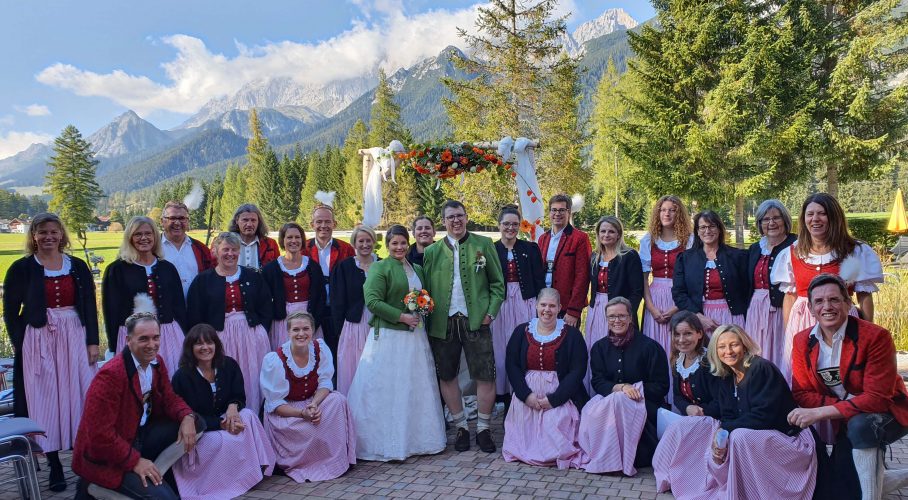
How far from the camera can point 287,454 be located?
474cm

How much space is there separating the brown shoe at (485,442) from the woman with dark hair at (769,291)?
7.75ft

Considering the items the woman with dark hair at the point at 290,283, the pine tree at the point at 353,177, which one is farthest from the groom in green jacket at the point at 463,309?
the pine tree at the point at 353,177

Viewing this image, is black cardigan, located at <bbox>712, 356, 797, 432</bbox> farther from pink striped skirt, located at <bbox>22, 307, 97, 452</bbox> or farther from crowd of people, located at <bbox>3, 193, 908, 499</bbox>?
pink striped skirt, located at <bbox>22, 307, 97, 452</bbox>

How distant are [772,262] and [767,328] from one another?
1.80ft

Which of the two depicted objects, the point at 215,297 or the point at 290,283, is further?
the point at 290,283

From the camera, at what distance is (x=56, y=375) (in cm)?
468

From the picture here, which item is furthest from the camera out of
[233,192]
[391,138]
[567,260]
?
[233,192]

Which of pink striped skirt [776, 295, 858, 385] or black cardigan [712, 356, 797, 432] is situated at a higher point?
pink striped skirt [776, 295, 858, 385]

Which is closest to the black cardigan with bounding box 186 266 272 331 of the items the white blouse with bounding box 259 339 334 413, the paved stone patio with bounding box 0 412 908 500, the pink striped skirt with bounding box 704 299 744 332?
the white blouse with bounding box 259 339 334 413

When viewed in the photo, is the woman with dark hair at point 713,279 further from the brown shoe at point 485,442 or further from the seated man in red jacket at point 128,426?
the seated man in red jacket at point 128,426

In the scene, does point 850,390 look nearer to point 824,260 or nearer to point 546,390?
point 824,260

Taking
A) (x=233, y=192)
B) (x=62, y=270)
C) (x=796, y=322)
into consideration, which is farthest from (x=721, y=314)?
(x=233, y=192)

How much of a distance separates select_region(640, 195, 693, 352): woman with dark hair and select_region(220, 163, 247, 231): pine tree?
73.7 metres

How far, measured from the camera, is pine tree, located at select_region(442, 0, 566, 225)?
79.4 feet
